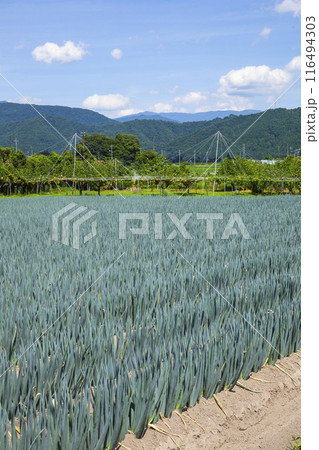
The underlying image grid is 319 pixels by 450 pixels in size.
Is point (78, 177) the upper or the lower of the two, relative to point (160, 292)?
upper

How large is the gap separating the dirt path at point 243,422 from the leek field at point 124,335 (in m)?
0.07

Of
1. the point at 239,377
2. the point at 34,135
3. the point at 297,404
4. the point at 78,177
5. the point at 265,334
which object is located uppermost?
the point at 34,135

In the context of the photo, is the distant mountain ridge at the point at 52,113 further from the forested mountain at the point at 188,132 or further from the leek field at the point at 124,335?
the leek field at the point at 124,335

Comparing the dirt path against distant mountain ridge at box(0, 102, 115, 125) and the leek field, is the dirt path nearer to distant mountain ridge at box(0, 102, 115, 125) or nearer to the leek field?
the leek field

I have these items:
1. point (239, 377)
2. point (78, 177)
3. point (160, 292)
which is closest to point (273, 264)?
point (160, 292)

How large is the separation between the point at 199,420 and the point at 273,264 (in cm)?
352

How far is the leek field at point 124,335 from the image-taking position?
6.89ft

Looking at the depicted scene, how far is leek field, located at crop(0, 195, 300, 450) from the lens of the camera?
210cm

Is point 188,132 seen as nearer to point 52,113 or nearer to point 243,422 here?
point 243,422

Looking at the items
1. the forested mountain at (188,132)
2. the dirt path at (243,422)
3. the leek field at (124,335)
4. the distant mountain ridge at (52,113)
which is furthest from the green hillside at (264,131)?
the distant mountain ridge at (52,113)

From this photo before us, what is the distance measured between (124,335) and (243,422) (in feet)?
4.12

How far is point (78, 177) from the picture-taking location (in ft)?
92.6

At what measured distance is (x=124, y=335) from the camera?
355 centimetres
